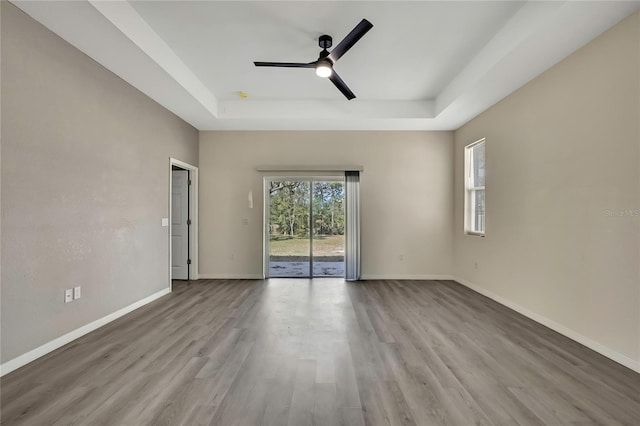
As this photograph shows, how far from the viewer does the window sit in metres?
4.83

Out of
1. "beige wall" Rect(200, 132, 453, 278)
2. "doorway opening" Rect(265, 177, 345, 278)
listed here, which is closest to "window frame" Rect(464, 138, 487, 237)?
"beige wall" Rect(200, 132, 453, 278)

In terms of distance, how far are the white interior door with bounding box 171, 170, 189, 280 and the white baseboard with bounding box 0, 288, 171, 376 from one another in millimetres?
1577

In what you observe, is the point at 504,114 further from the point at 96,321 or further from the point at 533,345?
the point at 96,321

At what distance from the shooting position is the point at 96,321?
314 cm

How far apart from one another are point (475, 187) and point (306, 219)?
3011 mm

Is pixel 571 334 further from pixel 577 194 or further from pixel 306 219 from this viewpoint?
pixel 306 219

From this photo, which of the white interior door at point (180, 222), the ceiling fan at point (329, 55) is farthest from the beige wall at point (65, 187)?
the ceiling fan at point (329, 55)

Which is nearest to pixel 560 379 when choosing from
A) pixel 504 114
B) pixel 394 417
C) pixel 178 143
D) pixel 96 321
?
pixel 394 417

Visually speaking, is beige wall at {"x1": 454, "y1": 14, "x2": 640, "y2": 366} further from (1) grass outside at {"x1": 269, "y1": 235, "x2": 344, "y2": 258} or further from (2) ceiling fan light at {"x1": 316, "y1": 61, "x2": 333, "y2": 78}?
(1) grass outside at {"x1": 269, "y1": 235, "x2": 344, "y2": 258}

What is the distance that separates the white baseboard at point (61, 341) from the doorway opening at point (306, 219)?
101 inches

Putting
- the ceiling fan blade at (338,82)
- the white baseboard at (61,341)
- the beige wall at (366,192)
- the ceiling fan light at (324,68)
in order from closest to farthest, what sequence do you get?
the white baseboard at (61,341)
the ceiling fan light at (324,68)
the ceiling fan blade at (338,82)
the beige wall at (366,192)

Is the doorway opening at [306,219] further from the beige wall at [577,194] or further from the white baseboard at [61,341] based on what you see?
the beige wall at [577,194]

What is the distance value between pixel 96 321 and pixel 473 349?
3719 mm

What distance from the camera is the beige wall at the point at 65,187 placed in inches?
90.5
